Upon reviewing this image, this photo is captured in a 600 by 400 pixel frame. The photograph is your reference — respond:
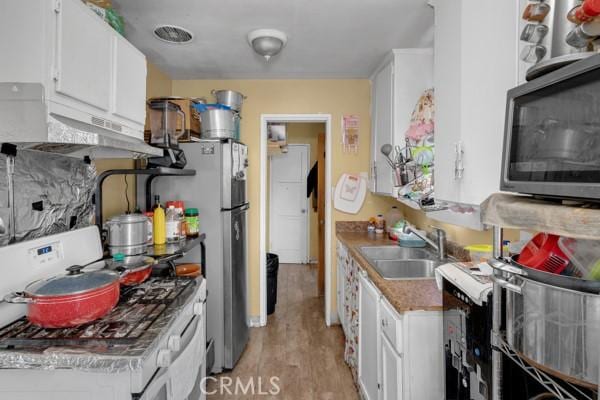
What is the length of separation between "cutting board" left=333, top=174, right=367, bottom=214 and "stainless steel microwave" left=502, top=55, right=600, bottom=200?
2.40m

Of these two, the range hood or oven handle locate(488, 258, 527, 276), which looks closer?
oven handle locate(488, 258, 527, 276)

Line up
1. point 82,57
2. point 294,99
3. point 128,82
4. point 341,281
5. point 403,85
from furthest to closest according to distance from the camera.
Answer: point 294,99 → point 341,281 → point 403,85 → point 128,82 → point 82,57

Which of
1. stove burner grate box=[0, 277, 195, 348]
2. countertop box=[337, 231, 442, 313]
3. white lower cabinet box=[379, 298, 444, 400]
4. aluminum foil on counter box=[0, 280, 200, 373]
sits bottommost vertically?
white lower cabinet box=[379, 298, 444, 400]

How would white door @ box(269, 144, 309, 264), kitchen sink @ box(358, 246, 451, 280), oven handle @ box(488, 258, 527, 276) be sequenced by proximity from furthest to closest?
white door @ box(269, 144, 309, 264), kitchen sink @ box(358, 246, 451, 280), oven handle @ box(488, 258, 527, 276)

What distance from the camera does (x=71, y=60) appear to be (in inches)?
48.3

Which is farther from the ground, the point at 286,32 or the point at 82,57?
the point at 286,32

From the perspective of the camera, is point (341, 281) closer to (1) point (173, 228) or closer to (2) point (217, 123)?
(1) point (173, 228)

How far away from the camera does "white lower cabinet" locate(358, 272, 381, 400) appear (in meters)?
1.69

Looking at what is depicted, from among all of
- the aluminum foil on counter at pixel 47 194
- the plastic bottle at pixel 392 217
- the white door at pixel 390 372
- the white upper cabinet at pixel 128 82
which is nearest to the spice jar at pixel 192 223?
the aluminum foil on counter at pixel 47 194

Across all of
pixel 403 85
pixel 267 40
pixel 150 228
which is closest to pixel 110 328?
pixel 150 228

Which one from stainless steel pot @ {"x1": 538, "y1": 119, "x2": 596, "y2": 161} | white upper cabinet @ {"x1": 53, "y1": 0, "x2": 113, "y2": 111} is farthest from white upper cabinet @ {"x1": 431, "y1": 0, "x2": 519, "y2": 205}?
white upper cabinet @ {"x1": 53, "y1": 0, "x2": 113, "y2": 111}

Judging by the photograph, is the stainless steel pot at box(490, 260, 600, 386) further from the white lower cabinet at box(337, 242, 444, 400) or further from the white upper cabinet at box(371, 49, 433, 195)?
the white upper cabinet at box(371, 49, 433, 195)

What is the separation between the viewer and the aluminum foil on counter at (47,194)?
4.39ft

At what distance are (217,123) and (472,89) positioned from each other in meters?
1.78
